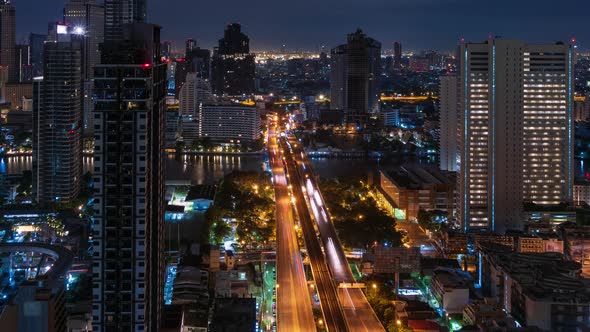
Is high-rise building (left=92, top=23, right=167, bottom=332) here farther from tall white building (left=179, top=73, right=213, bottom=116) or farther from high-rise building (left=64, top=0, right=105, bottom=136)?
tall white building (left=179, top=73, right=213, bottom=116)

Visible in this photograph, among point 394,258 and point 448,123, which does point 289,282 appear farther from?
point 448,123

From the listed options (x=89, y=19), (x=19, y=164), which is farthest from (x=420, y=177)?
(x=89, y=19)

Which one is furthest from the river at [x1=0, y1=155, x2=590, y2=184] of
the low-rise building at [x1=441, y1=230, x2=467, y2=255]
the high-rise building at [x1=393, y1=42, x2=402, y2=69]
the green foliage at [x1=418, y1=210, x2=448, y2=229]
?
the high-rise building at [x1=393, y1=42, x2=402, y2=69]

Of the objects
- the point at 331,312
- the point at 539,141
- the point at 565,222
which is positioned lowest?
the point at 331,312

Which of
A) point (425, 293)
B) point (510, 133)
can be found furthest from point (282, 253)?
point (510, 133)

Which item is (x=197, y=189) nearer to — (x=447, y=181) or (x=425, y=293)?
(x=447, y=181)

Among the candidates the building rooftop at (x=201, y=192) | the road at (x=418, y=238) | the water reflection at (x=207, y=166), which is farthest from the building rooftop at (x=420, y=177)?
the water reflection at (x=207, y=166)
